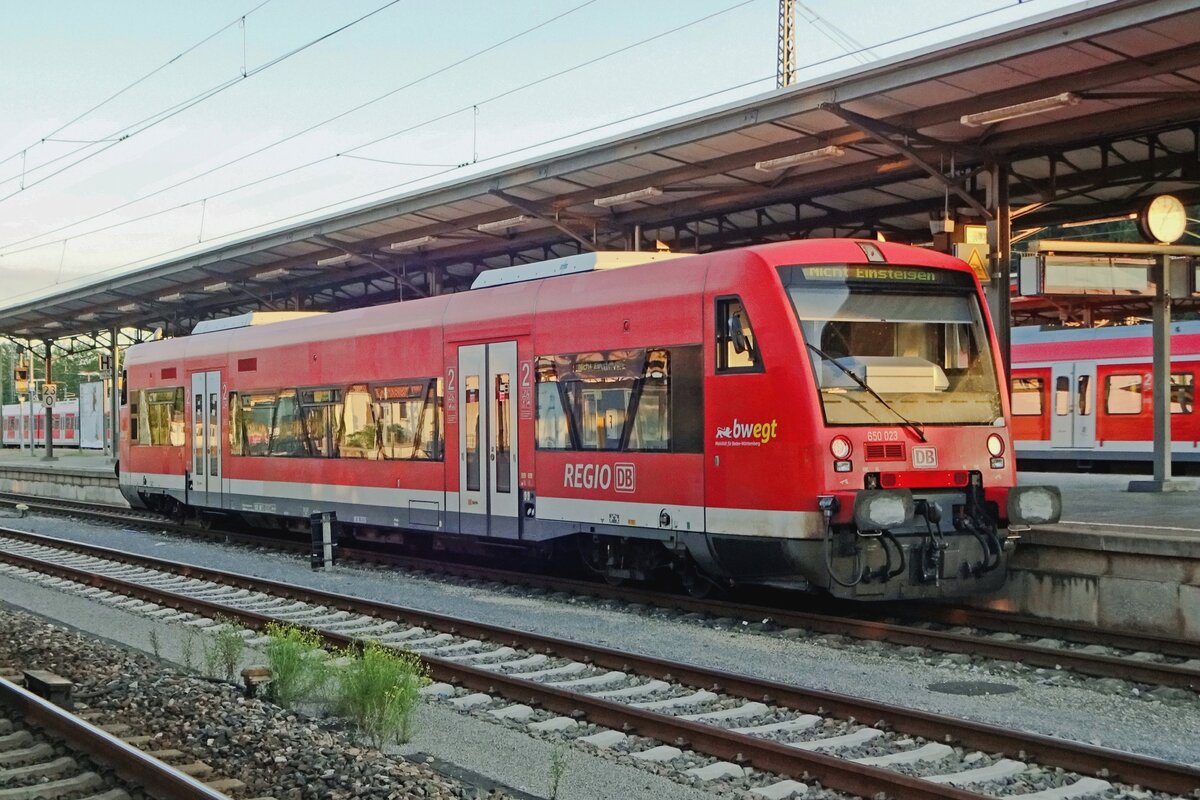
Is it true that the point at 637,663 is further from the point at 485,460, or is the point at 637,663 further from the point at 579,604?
the point at 485,460

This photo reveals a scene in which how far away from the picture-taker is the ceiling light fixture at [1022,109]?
41.5ft

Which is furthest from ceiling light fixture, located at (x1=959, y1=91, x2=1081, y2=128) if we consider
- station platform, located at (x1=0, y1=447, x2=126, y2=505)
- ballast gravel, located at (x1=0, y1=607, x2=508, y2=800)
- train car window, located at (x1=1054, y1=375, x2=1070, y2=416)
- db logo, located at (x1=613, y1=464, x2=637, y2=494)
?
station platform, located at (x1=0, y1=447, x2=126, y2=505)

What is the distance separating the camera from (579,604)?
12.4 metres

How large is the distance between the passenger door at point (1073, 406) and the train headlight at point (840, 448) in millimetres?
18593

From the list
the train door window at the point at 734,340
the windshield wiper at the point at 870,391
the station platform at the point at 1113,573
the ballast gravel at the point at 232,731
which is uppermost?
the train door window at the point at 734,340

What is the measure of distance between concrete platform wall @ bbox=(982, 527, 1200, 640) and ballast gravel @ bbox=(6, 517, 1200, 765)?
1.88 metres

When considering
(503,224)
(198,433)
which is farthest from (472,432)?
(198,433)

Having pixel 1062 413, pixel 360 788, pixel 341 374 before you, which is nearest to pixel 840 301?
pixel 360 788

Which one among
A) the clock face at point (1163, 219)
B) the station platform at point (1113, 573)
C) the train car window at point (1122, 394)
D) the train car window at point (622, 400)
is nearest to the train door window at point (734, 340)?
the train car window at point (622, 400)

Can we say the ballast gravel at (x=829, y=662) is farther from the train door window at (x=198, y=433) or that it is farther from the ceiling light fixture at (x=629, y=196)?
the ceiling light fixture at (x=629, y=196)

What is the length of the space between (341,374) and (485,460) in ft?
11.9

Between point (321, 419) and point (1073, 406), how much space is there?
17.2 m

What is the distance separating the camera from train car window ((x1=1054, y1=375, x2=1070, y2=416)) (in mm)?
27234

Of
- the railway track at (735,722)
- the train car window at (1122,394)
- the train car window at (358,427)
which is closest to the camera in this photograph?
the railway track at (735,722)
